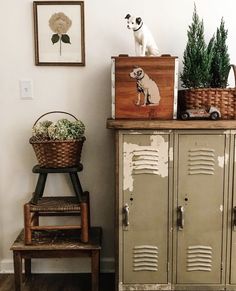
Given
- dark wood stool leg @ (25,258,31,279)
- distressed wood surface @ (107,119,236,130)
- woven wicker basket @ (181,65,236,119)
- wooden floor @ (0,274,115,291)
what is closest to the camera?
distressed wood surface @ (107,119,236,130)

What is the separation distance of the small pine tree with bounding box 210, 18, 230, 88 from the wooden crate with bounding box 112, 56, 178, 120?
26 cm

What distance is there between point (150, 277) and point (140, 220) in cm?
33

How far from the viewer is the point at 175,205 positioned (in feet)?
7.04

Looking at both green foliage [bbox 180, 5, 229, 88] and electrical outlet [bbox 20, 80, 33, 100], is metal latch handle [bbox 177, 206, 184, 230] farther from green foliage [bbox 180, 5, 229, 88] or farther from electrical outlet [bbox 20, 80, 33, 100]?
electrical outlet [bbox 20, 80, 33, 100]

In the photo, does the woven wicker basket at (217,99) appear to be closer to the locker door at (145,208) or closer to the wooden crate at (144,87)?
the wooden crate at (144,87)

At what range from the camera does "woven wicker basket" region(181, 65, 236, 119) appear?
2.17 m

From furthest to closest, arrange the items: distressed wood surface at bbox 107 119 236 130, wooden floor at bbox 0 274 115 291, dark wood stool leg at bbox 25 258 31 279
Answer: dark wood stool leg at bbox 25 258 31 279, wooden floor at bbox 0 274 115 291, distressed wood surface at bbox 107 119 236 130

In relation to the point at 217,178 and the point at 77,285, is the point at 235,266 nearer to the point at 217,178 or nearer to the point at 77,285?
the point at 217,178

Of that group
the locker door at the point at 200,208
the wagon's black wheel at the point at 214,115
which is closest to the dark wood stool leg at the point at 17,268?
the locker door at the point at 200,208

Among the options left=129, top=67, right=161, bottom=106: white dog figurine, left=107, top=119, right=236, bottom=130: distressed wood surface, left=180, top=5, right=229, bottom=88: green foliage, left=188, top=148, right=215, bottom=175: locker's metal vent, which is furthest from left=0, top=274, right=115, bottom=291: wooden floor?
left=180, top=5, right=229, bottom=88: green foliage

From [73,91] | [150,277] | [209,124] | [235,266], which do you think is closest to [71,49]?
[73,91]

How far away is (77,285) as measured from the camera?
2445 mm

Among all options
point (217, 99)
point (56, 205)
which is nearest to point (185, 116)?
point (217, 99)

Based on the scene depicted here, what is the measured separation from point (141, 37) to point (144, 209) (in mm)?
935
